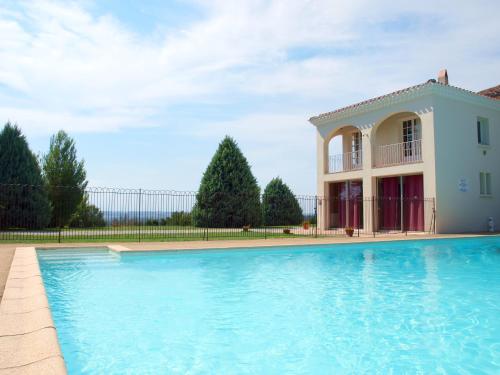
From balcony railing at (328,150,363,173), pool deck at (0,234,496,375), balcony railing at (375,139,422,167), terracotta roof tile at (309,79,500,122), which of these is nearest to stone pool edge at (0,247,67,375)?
pool deck at (0,234,496,375)

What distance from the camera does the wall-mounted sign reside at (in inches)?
700

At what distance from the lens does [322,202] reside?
21.6 meters

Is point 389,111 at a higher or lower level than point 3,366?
higher

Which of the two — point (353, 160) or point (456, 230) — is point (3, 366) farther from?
point (353, 160)

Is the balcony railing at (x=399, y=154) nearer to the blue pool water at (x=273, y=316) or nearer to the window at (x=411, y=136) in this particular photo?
the window at (x=411, y=136)

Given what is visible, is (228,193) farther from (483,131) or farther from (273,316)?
(273,316)

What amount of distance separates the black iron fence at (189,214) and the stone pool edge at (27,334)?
9428mm

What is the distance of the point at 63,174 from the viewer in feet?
81.8

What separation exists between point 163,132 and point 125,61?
7.42m

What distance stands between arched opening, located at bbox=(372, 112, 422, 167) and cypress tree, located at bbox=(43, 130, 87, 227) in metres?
16.2

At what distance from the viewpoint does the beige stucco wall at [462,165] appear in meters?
17.2

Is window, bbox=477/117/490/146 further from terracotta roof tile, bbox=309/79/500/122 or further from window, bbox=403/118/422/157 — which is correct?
window, bbox=403/118/422/157

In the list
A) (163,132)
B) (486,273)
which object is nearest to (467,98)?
(486,273)

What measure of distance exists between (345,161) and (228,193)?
625 centimetres
